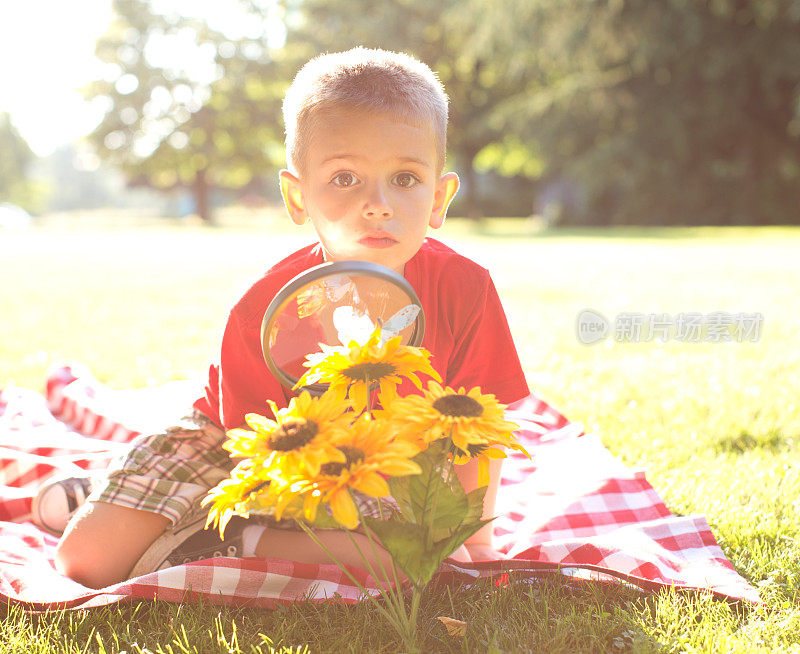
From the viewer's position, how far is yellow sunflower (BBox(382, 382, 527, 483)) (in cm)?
129

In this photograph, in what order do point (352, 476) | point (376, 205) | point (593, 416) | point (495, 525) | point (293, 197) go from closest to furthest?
point (352, 476)
point (376, 205)
point (293, 197)
point (495, 525)
point (593, 416)

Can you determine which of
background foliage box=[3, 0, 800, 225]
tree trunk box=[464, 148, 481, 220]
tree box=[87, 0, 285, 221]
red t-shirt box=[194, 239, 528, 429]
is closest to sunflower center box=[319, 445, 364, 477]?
red t-shirt box=[194, 239, 528, 429]

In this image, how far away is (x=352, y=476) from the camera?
1213mm

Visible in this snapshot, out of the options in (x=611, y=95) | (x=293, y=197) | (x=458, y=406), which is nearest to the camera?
(x=458, y=406)

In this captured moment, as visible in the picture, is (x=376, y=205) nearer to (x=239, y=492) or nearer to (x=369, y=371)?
(x=369, y=371)

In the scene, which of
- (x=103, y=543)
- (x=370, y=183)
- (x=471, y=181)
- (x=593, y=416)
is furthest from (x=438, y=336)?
(x=471, y=181)

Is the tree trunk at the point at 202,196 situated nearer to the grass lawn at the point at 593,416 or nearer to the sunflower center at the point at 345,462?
the grass lawn at the point at 593,416

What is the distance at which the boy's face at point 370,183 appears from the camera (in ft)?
5.57

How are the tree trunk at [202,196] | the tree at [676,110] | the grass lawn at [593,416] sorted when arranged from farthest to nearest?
the tree trunk at [202,196] → the tree at [676,110] → the grass lawn at [593,416]

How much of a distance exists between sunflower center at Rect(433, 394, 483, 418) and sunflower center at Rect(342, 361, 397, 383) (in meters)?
0.13

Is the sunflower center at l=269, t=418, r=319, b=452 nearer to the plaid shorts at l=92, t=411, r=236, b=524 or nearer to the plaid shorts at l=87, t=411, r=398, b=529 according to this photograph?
the plaid shorts at l=87, t=411, r=398, b=529

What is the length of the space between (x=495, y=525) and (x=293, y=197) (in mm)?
1214

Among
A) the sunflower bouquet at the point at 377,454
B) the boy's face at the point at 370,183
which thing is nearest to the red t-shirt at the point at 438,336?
the boy's face at the point at 370,183

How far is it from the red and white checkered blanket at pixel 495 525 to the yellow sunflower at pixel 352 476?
0.64 meters
